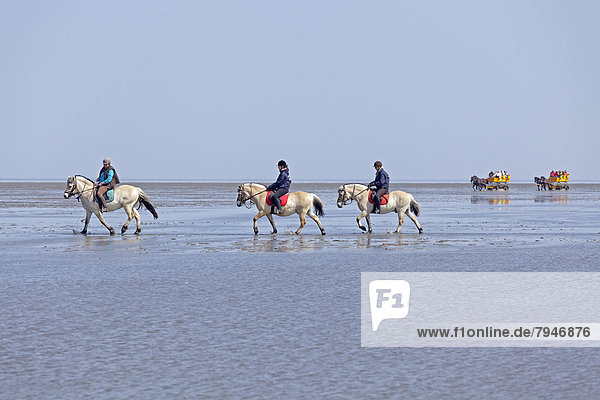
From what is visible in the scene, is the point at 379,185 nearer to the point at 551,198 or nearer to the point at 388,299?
the point at 388,299

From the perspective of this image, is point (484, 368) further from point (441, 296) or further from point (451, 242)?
point (451, 242)

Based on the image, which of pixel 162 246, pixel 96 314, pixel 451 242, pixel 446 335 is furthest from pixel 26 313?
pixel 451 242

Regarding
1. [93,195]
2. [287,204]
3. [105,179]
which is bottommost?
[287,204]

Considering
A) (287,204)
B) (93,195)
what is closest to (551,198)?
(287,204)

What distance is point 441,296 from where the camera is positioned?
1144 cm

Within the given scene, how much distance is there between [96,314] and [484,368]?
16.1ft

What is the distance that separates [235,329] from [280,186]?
15845 mm

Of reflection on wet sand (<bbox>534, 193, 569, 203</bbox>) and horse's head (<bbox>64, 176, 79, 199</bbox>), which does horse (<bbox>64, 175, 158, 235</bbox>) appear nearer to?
horse's head (<bbox>64, 176, 79, 199</bbox>)

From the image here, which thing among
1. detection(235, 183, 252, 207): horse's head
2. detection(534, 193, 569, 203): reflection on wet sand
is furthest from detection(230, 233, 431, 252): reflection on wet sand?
detection(534, 193, 569, 203): reflection on wet sand

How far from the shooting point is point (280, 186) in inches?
976

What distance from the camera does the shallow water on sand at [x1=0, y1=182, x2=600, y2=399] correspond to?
21.9 feet

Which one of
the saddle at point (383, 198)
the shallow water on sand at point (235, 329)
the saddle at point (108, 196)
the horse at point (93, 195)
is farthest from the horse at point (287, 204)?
the shallow water on sand at point (235, 329)

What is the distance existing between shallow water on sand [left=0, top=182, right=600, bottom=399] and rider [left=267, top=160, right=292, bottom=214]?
172 inches

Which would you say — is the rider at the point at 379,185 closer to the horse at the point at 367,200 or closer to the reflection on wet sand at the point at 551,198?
the horse at the point at 367,200
